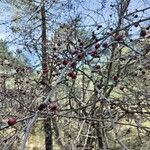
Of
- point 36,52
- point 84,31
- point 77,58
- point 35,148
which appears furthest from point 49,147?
point 77,58

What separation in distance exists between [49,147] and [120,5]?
4.49m

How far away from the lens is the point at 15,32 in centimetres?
990

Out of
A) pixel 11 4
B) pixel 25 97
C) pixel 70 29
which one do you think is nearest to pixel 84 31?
pixel 70 29

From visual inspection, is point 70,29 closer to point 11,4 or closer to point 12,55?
point 12,55

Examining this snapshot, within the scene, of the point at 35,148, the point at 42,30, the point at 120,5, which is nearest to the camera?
the point at 120,5

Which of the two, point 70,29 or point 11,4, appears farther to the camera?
point 11,4

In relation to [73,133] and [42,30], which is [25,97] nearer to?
[73,133]

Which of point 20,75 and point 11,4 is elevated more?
point 11,4

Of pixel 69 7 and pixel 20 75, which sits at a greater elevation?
pixel 69 7

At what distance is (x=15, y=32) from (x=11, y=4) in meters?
1.65

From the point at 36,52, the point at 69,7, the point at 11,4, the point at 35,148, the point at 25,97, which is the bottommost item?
the point at 35,148

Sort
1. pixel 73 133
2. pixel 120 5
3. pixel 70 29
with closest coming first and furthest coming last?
→ 1. pixel 73 133
2. pixel 120 5
3. pixel 70 29

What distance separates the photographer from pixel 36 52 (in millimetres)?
8008

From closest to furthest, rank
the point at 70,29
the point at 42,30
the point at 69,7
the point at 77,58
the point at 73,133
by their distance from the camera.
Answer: the point at 77,58 < the point at 73,133 < the point at 70,29 < the point at 69,7 < the point at 42,30
